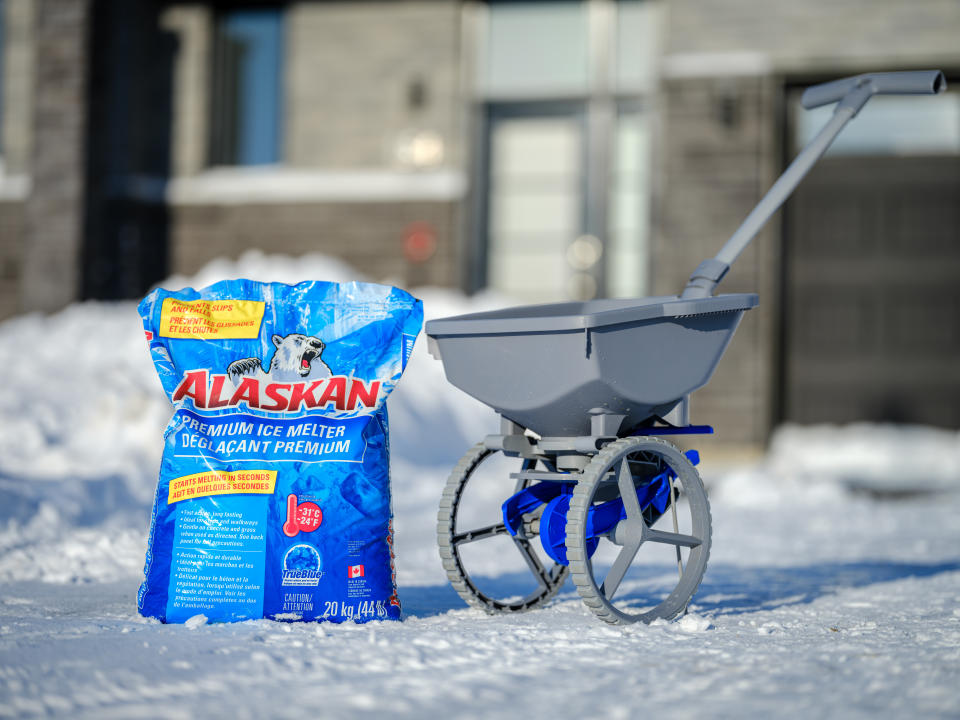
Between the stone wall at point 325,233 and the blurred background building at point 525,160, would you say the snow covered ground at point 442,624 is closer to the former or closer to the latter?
the blurred background building at point 525,160

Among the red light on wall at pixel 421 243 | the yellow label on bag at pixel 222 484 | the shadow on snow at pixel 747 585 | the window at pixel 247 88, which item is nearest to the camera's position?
the yellow label on bag at pixel 222 484

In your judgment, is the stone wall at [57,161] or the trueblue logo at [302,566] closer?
the trueblue logo at [302,566]

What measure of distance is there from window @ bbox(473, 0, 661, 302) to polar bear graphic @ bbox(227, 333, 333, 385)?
18.8ft

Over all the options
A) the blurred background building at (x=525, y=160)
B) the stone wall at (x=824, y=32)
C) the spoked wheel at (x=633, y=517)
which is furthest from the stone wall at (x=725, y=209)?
the spoked wheel at (x=633, y=517)

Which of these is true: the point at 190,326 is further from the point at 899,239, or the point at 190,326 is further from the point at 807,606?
the point at 899,239

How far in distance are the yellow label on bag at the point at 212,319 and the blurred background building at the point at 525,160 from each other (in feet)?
17.5

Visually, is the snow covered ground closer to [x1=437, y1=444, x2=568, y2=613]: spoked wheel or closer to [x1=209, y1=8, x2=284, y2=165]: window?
[x1=437, y1=444, x2=568, y2=613]: spoked wheel

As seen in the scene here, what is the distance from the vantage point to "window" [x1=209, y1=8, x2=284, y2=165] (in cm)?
927

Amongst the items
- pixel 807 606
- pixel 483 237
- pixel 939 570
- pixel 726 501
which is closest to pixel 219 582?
pixel 807 606

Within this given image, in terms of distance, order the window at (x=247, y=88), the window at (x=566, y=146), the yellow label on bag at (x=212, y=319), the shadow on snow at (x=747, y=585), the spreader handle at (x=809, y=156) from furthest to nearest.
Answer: the window at (x=247, y=88) < the window at (x=566, y=146) < the shadow on snow at (x=747, y=585) < the spreader handle at (x=809, y=156) < the yellow label on bag at (x=212, y=319)

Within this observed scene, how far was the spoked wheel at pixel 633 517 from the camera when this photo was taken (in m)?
2.78

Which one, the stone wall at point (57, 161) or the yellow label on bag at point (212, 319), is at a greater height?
the stone wall at point (57, 161)

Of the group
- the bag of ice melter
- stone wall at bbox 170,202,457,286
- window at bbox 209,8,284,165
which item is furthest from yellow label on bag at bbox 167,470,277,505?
window at bbox 209,8,284,165

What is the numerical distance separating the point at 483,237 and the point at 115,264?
9.86ft
